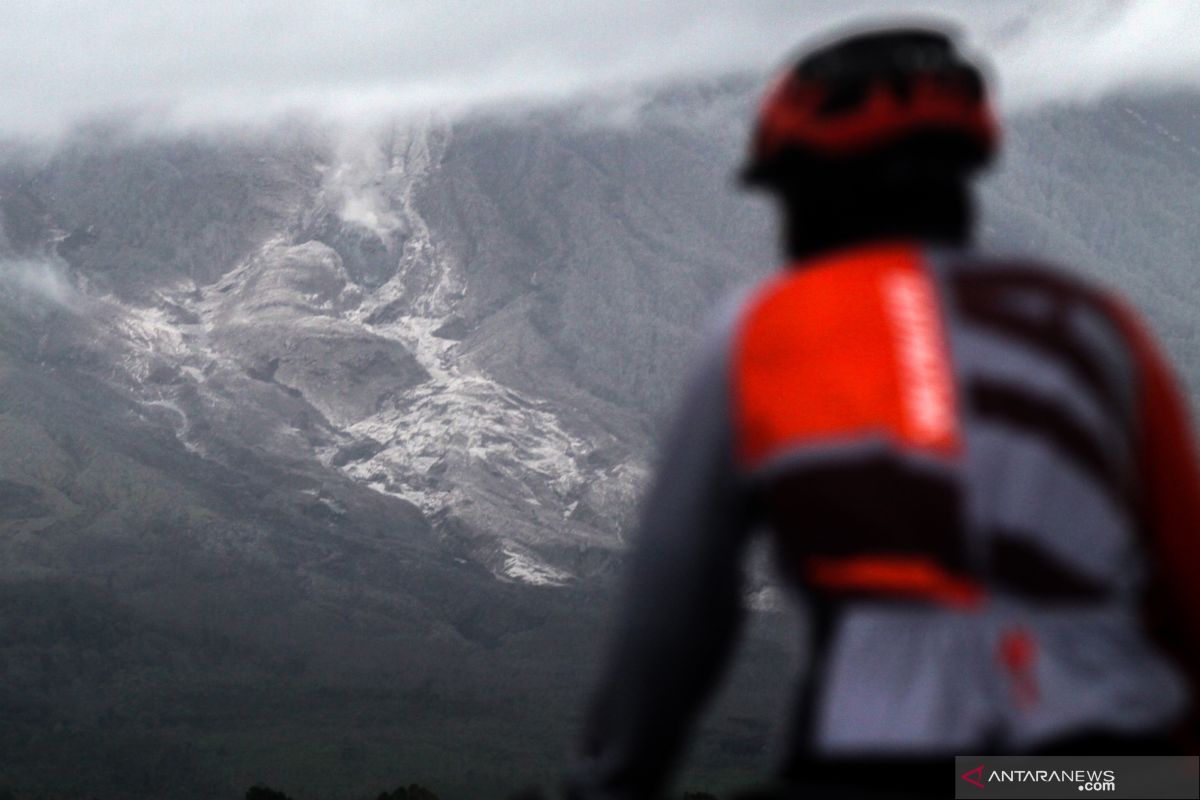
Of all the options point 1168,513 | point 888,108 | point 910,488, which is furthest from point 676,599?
point 888,108

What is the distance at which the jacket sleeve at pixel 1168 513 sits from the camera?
493 cm

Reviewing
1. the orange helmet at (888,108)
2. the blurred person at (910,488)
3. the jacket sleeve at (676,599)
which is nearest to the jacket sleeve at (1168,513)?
the blurred person at (910,488)

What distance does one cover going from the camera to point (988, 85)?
514 centimetres

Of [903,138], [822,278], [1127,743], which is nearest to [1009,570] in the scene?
[1127,743]

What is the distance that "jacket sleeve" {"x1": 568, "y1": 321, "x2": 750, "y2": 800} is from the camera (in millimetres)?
5020

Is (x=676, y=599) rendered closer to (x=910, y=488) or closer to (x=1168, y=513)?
(x=910, y=488)

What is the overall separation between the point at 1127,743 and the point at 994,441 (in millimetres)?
831

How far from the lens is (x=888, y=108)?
4961 millimetres

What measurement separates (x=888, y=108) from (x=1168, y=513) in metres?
1.30

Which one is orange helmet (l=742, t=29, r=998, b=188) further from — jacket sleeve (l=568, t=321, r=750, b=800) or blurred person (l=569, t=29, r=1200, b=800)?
jacket sleeve (l=568, t=321, r=750, b=800)

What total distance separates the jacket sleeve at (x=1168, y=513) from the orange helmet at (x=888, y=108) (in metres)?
0.63

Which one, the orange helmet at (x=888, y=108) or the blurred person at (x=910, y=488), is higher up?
the orange helmet at (x=888, y=108)

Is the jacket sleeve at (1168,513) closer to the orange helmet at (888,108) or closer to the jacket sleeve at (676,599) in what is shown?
the orange helmet at (888,108)

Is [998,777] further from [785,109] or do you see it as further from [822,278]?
[785,109]
